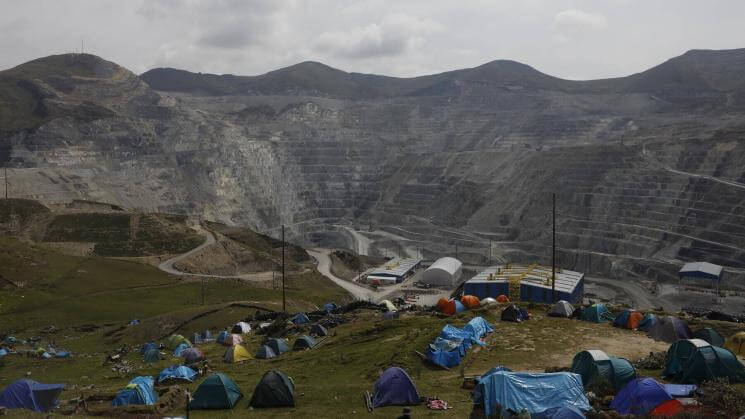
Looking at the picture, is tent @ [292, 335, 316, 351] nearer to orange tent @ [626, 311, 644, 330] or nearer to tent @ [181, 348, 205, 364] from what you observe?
tent @ [181, 348, 205, 364]

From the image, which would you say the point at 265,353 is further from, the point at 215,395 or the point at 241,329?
the point at 215,395

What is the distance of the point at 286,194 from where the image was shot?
16362 centimetres

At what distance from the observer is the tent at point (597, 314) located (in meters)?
36.8

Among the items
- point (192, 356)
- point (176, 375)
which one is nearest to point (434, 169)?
point (192, 356)

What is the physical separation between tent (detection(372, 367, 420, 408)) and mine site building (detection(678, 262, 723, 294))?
70.5 metres

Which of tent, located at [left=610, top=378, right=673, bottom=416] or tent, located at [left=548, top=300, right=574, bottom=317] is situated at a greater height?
tent, located at [left=610, top=378, right=673, bottom=416]

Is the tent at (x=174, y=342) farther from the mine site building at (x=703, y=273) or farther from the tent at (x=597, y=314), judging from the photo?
the mine site building at (x=703, y=273)

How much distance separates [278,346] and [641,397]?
21729mm

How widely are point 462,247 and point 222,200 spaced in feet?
204

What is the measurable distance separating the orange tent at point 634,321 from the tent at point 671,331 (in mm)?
2535

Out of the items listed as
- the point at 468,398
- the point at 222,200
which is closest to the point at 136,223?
the point at 222,200

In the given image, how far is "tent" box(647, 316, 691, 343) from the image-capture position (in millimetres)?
30797

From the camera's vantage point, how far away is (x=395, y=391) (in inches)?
832

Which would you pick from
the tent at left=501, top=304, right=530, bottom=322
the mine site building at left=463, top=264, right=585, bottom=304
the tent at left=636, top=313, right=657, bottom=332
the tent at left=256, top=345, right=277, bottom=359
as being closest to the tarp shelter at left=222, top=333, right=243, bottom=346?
the tent at left=256, top=345, right=277, bottom=359
